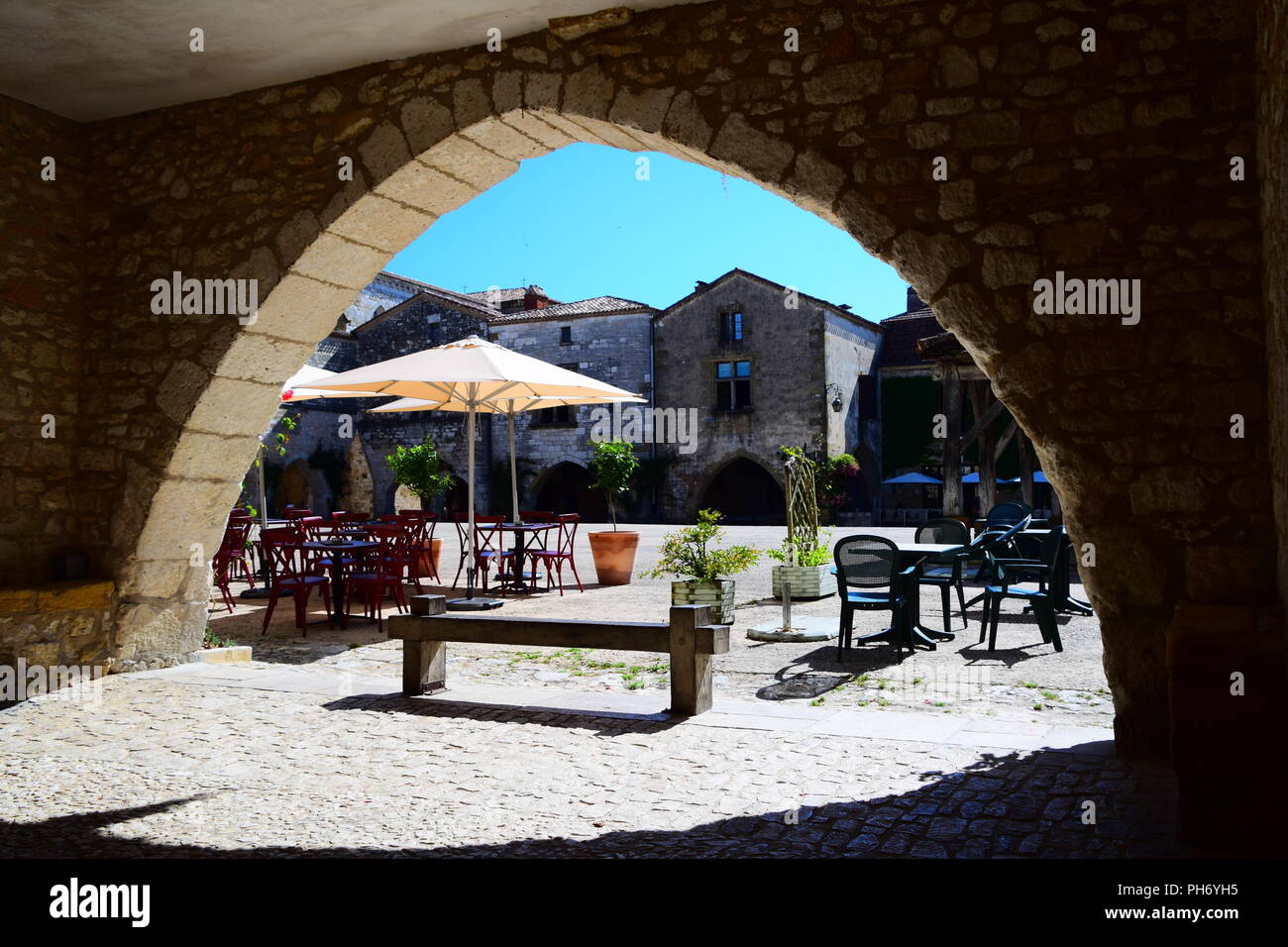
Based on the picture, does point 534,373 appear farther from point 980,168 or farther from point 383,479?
point 383,479

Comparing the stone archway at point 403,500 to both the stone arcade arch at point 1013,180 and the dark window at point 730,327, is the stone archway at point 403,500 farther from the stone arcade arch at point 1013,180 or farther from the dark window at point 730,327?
the stone arcade arch at point 1013,180

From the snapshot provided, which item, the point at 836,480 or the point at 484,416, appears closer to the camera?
the point at 836,480

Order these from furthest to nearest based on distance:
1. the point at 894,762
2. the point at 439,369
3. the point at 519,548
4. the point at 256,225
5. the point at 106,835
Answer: the point at 519,548, the point at 439,369, the point at 256,225, the point at 894,762, the point at 106,835

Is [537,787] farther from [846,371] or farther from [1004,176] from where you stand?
[846,371]

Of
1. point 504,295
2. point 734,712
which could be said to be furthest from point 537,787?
point 504,295

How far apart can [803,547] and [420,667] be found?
4.29 metres

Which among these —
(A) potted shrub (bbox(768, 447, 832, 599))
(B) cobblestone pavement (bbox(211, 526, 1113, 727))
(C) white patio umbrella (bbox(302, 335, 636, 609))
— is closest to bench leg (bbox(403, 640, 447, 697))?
(B) cobblestone pavement (bbox(211, 526, 1113, 727))

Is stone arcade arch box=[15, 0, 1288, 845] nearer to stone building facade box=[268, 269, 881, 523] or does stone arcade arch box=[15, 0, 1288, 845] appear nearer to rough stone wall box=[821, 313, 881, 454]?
stone building facade box=[268, 269, 881, 523]

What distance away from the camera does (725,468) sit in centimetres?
2408

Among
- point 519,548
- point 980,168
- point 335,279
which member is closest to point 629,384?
point 519,548

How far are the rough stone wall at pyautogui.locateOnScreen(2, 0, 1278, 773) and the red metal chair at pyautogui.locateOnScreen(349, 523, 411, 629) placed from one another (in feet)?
8.06

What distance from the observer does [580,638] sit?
418 cm

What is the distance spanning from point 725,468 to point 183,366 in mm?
19819

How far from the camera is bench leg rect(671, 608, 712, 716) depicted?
402cm
